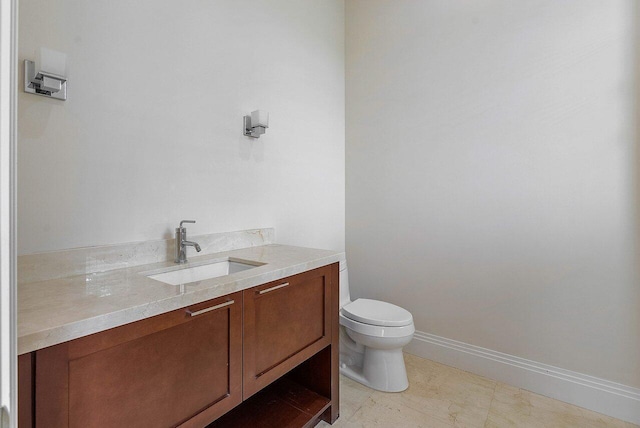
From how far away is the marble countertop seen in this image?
680 millimetres

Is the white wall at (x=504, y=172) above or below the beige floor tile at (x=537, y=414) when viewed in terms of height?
above

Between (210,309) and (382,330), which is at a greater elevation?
(210,309)

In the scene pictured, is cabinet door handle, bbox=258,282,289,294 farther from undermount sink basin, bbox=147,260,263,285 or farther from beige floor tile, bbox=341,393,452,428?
beige floor tile, bbox=341,393,452,428

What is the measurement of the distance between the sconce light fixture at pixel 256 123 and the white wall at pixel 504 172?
104 cm

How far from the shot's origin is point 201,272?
1406mm

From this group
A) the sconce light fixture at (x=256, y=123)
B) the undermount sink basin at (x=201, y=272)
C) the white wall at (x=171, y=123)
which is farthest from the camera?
the sconce light fixture at (x=256, y=123)

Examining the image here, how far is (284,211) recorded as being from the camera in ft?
6.75

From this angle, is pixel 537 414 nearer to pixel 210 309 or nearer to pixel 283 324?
pixel 283 324

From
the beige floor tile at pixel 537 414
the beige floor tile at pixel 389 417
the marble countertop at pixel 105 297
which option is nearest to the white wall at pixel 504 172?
the beige floor tile at pixel 537 414

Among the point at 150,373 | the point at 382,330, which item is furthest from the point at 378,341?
the point at 150,373

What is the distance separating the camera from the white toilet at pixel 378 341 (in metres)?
1.75

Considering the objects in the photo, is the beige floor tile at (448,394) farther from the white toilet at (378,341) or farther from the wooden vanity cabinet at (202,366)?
the wooden vanity cabinet at (202,366)

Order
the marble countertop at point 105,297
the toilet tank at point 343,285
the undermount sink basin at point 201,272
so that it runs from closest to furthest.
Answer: the marble countertop at point 105,297 → the undermount sink basin at point 201,272 → the toilet tank at point 343,285

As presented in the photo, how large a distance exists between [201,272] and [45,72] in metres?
0.92
